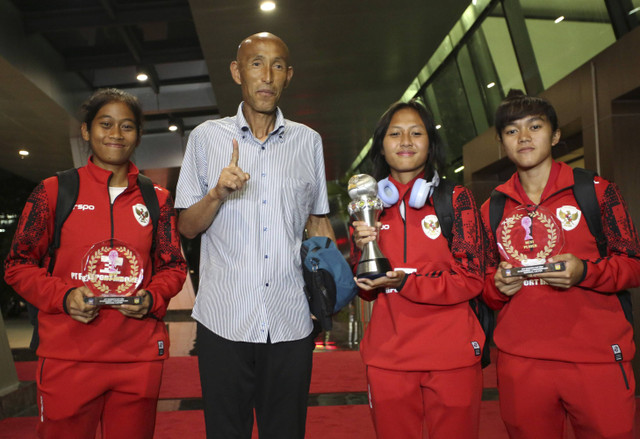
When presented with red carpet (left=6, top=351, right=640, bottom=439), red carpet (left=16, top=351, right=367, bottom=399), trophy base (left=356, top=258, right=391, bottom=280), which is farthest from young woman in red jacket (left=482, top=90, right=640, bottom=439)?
red carpet (left=16, top=351, right=367, bottom=399)

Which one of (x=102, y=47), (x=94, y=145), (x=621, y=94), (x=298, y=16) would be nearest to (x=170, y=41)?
(x=102, y=47)

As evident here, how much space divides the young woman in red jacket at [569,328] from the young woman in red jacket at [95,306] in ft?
4.74

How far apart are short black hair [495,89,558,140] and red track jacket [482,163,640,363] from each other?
284 mm

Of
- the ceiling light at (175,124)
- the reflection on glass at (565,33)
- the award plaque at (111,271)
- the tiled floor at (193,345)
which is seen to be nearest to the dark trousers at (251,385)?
the award plaque at (111,271)

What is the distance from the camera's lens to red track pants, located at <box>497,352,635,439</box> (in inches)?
92.0

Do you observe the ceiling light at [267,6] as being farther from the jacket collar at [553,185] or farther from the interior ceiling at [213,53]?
the jacket collar at [553,185]

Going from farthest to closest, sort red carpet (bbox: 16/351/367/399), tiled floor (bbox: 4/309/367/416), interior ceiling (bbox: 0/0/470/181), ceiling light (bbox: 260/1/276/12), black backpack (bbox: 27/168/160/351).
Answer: interior ceiling (bbox: 0/0/470/181)
ceiling light (bbox: 260/1/276/12)
red carpet (bbox: 16/351/367/399)
tiled floor (bbox: 4/309/367/416)
black backpack (bbox: 27/168/160/351)

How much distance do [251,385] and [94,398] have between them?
24.3 inches

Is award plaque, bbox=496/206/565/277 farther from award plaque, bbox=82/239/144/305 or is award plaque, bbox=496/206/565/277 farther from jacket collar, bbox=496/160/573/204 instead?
award plaque, bbox=82/239/144/305

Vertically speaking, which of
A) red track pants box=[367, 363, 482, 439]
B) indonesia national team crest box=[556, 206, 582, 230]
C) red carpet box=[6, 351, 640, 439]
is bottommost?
red carpet box=[6, 351, 640, 439]

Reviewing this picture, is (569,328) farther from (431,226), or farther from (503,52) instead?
(503,52)

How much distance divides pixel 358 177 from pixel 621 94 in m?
4.12

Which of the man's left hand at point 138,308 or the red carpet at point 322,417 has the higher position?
the man's left hand at point 138,308

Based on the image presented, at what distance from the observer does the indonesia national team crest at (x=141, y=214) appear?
254 cm
